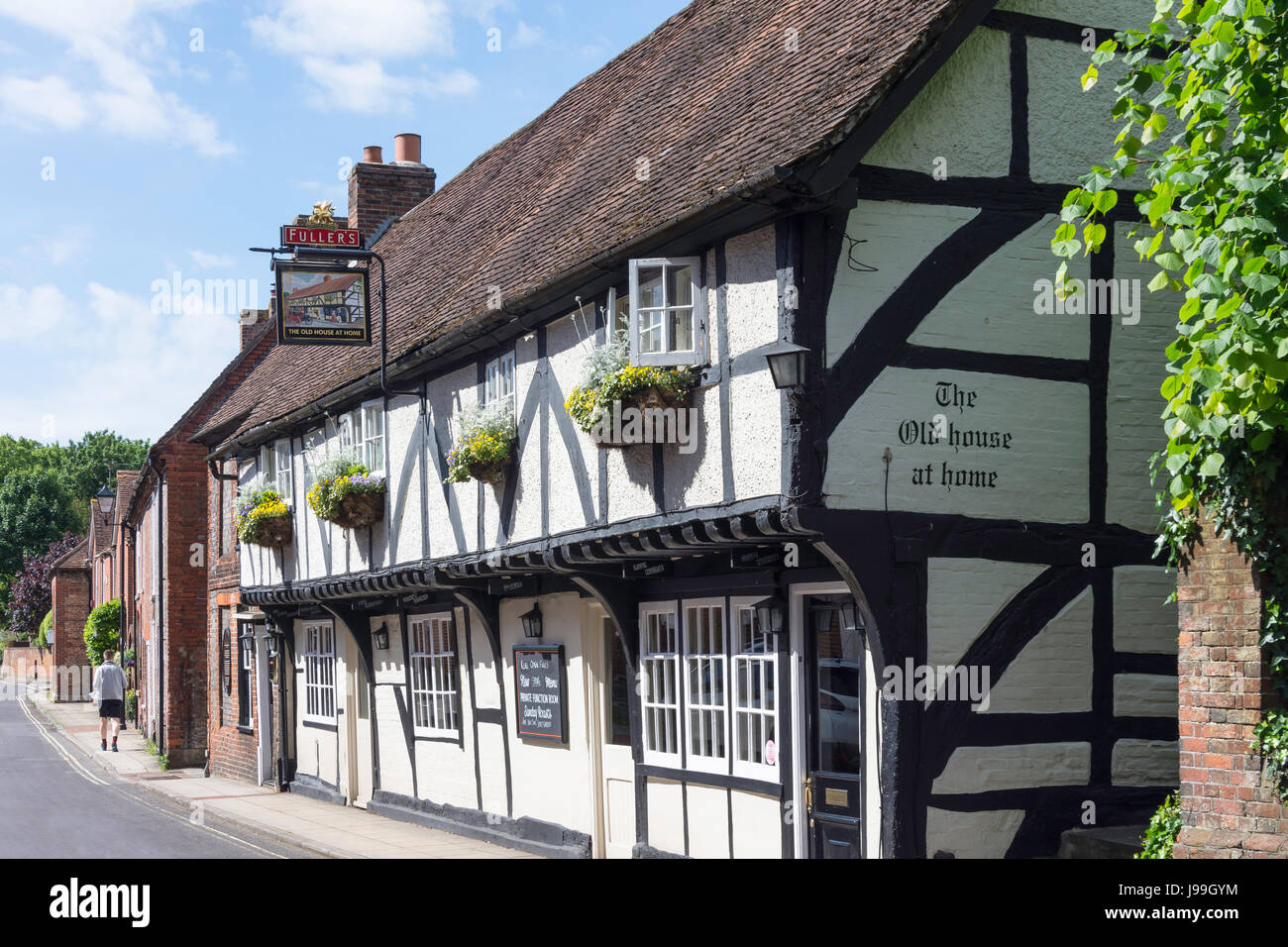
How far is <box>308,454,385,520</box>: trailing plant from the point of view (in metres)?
15.8

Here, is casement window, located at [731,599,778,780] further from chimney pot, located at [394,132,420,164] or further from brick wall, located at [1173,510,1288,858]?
chimney pot, located at [394,132,420,164]

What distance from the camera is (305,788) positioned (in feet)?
65.7

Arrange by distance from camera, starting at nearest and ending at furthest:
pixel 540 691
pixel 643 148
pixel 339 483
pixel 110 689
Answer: pixel 643 148 < pixel 540 691 < pixel 339 483 < pixel 110 689

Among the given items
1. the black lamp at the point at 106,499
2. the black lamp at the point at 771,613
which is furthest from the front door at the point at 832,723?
the black lamp at the point at 106,499

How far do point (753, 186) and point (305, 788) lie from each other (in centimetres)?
1398

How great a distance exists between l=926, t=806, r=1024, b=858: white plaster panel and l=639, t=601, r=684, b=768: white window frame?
9.28 feet

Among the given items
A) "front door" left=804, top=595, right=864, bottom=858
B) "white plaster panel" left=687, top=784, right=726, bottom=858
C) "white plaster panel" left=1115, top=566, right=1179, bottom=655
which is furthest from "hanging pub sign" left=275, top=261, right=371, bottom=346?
"white plaster panel" left=1115, top=566, right=1179, bottom=655

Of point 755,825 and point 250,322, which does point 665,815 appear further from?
point 250,322

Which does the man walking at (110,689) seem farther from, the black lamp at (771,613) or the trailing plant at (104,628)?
the black lamp at (771,613)

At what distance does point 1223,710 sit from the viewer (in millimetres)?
7457

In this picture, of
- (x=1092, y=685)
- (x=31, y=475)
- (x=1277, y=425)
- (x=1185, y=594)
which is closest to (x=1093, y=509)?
(x=1092, y=685)

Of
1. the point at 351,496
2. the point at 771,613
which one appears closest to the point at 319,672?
the point at 351,496

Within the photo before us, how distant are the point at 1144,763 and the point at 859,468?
118 inches

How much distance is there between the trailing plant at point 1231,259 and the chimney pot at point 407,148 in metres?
18.4
